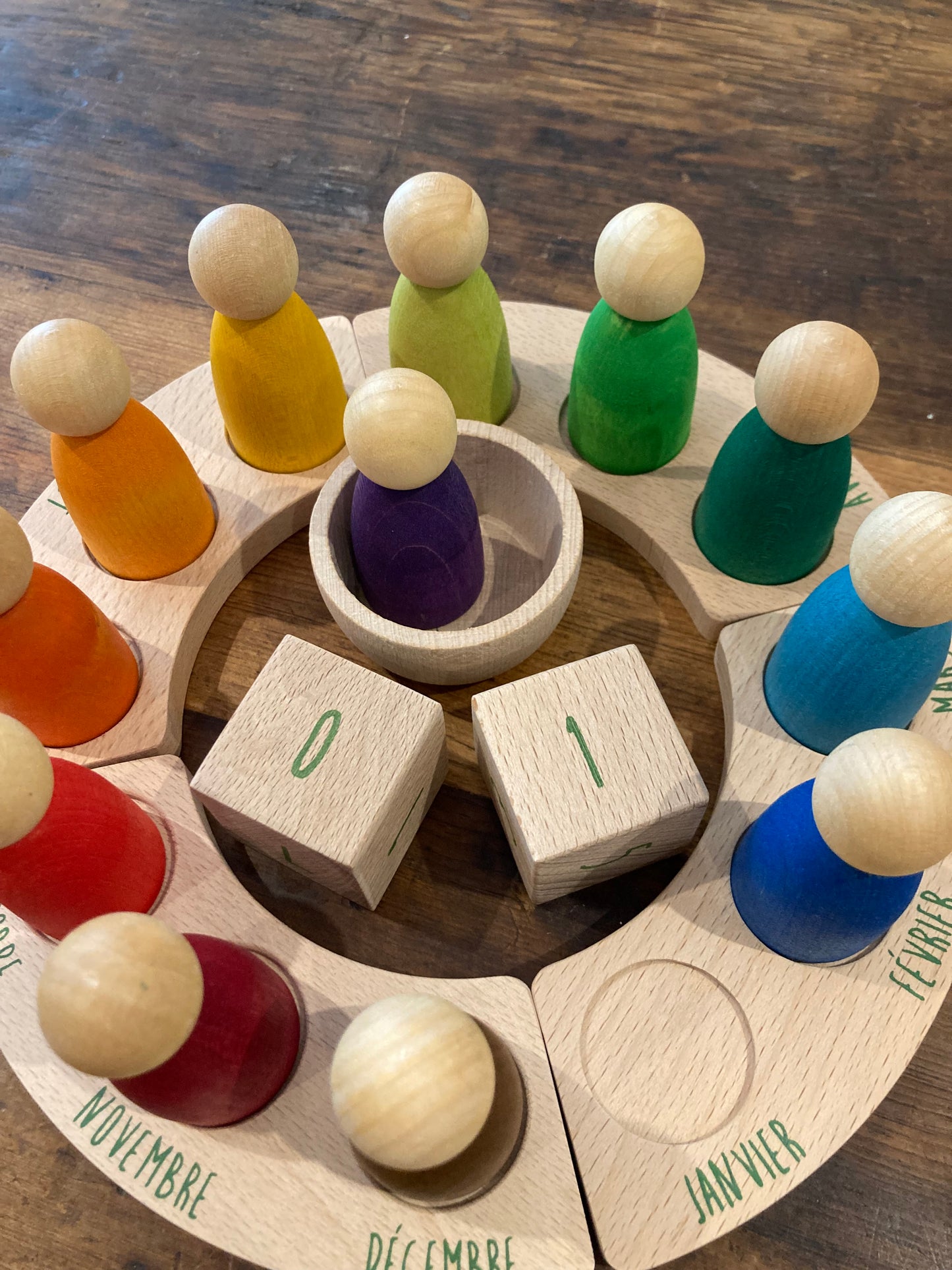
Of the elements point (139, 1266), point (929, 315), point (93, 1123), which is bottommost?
point (139, 1266)

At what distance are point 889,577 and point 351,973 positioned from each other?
1.12 feet

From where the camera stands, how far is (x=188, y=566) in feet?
2.08

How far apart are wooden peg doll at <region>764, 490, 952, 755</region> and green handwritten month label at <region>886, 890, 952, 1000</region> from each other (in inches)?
3.9

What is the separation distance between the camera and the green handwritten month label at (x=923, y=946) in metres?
0.50

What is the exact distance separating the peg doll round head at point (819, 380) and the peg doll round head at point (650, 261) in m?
0.08

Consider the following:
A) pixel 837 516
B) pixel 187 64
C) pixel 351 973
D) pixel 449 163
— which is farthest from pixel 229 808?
pixel 187 64

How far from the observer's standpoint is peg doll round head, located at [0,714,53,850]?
40 centimetres

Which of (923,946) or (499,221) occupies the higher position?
(499,221)

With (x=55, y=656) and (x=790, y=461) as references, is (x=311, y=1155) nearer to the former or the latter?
(x=55, y=656)

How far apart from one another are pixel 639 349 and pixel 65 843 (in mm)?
425

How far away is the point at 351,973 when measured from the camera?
1.66 ft

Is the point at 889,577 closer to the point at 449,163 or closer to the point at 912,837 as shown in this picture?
the point at 912,837

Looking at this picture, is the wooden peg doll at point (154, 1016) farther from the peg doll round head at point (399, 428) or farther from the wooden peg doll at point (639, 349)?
the wooden peg doll at point (639, 349)

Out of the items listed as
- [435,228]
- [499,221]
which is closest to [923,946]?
[435,228]
